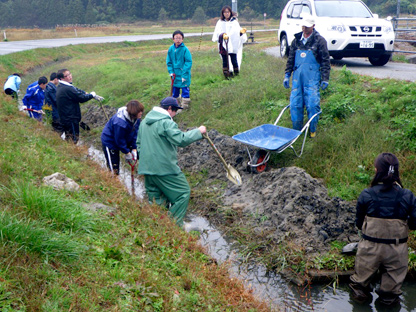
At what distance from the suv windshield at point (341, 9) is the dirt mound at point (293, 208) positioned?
6271 millimetres

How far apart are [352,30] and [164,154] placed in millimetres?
7627

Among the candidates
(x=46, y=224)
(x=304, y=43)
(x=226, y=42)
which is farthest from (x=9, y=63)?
(x=46, y=224)

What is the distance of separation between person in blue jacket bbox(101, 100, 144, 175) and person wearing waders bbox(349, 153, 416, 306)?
3609 millimetres

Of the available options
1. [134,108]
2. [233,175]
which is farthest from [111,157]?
[233,175]

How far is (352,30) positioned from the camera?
36.4 ft

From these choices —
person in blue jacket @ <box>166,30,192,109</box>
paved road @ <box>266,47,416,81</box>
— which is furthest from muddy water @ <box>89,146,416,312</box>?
paved road @ <box>266,47,416,81</box>

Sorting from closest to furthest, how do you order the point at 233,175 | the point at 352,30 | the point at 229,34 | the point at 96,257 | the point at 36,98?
1. the point at 96,257
2. the point at 233,175
3. the point at 36,98
4. the point at 352,30
5. the point at 229,34

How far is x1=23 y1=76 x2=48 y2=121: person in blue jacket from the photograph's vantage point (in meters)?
10.6

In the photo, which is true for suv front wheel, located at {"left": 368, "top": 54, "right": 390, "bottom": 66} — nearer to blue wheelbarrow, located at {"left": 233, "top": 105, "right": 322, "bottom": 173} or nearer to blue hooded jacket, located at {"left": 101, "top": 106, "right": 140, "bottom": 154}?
blue wheelbarrow, located at {"left": 233, "top": 105, "right": 322, "bottom": 173}

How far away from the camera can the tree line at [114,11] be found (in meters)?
74.0

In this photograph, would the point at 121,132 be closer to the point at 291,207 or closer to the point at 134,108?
the point at 134,108

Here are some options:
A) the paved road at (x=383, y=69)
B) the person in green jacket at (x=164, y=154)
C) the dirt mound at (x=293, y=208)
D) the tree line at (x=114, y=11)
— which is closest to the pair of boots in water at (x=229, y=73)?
the paved road at (x=383, y=69)

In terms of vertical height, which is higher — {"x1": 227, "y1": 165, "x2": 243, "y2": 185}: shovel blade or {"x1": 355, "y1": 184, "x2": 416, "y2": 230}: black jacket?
{"x1": 355, "y1": 184, "x2": 416, "y2": 230}: black jacket

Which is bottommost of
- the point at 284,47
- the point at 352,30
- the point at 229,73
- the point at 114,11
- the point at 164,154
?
the point at 164,154
